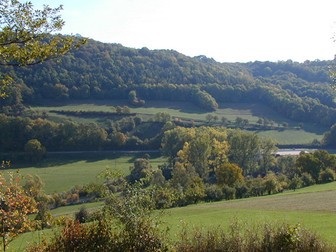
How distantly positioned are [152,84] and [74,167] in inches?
2624

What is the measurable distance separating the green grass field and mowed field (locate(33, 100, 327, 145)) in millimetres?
21182

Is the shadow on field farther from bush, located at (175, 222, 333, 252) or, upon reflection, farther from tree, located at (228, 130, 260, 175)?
bush, located at (175, 222, 333, 252)

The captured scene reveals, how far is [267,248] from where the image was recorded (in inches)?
448

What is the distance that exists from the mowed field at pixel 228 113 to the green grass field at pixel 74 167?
21182 mm

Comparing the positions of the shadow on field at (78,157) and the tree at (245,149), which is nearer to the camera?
the tree at (245,149)

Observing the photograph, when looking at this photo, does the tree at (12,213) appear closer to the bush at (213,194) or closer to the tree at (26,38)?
the tree at (26,38)

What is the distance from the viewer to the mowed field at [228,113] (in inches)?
4218

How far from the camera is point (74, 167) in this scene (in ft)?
267

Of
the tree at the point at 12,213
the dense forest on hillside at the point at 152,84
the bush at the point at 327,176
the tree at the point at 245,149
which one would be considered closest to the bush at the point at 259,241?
the tree at the point at 12,213

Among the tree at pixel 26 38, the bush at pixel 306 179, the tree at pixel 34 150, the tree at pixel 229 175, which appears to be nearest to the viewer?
the tree at pixel 26 38

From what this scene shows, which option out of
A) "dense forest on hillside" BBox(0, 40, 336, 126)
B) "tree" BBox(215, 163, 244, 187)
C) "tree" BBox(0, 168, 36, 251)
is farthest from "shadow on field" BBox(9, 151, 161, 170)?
"tree" BBox(0, 168, 36, 251)

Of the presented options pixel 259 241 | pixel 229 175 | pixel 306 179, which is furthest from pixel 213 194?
pixel 259 241

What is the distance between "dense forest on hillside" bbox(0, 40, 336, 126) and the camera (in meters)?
122

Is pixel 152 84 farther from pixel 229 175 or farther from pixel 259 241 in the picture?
pixel 259 241
